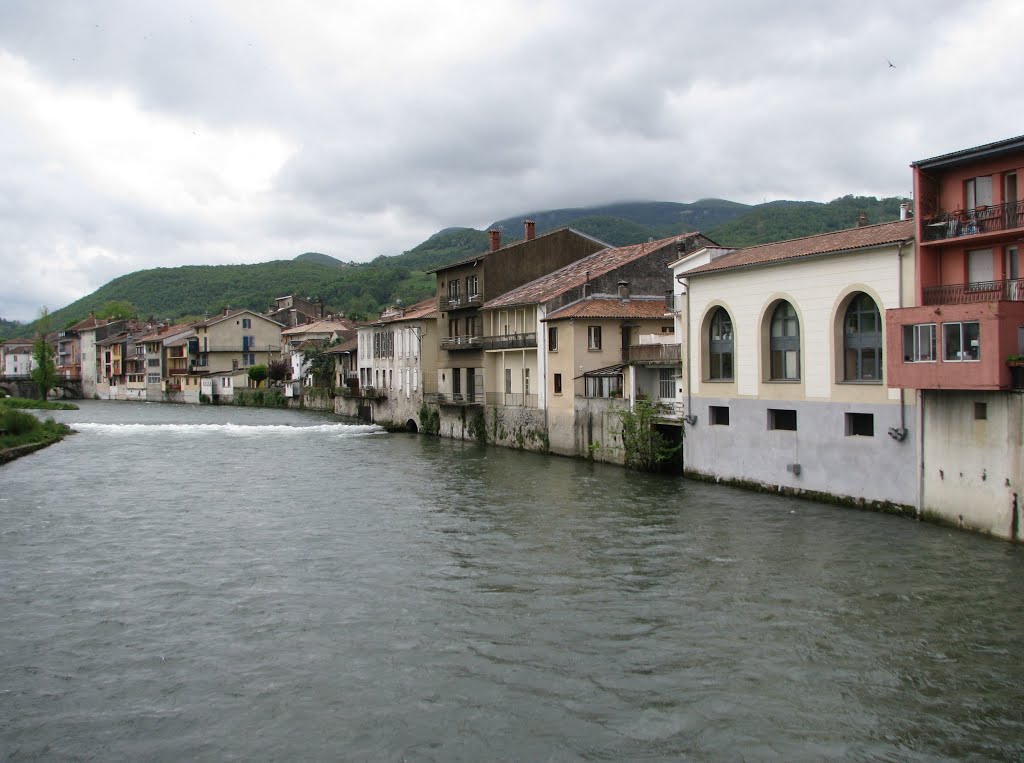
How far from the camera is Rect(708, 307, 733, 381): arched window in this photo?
27.8 m

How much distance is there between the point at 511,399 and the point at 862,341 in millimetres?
20979

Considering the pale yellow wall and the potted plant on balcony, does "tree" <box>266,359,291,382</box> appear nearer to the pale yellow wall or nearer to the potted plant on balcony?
the pale yellow wall

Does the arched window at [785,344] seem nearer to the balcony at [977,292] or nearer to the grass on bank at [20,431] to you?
the balcony at [977,292]

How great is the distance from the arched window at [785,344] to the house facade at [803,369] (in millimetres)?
34

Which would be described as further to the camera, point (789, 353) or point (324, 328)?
point (324, 328)

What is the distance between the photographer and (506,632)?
13.7 meters

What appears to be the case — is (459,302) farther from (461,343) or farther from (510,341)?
(510,341)

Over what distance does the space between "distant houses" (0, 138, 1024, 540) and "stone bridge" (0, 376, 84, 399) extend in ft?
251

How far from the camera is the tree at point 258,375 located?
86375 millimetres

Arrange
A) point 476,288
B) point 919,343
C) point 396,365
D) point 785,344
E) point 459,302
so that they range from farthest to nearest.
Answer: point 396,365, point 459,302, point 476,288, point 785,344, point 919,343

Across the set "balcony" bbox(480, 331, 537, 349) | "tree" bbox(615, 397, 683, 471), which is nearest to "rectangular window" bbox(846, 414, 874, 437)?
"tree" bbox(615, 397, 683, 471)

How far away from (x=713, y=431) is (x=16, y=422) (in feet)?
113

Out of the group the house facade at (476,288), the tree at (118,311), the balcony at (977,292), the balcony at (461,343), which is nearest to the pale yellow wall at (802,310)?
the balcony at (977,292)

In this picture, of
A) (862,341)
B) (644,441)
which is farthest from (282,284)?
(862,341)
